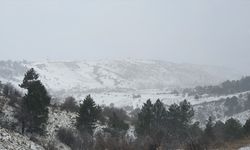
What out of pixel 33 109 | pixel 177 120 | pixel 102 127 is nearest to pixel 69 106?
pixel 102 127

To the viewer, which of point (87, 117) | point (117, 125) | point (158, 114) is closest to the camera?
point (87, 117)

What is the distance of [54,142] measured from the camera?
52.8 metres

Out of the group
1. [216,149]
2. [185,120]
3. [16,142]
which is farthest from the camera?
[185,120]


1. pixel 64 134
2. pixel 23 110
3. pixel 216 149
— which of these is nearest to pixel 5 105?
pixel 23 110

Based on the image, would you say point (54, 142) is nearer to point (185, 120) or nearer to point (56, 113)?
point (56, 113)

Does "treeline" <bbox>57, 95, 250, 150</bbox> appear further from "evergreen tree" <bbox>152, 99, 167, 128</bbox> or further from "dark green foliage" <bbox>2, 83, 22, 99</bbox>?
"dark green foliage" <bbox>2, 83, 22, 99</bbox>

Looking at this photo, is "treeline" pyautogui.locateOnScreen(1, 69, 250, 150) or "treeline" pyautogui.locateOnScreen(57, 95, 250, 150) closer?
"treeline" pyautogui.locateOnScreen(1, 69, 250, 150)

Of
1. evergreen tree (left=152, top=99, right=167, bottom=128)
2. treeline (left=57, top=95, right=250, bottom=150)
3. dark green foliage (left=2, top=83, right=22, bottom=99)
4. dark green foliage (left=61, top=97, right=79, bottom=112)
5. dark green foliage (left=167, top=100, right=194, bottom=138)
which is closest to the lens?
treeline (left=57, top=95, right=250, bottom=150)

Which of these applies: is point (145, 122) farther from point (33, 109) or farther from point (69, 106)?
point (33, 109)

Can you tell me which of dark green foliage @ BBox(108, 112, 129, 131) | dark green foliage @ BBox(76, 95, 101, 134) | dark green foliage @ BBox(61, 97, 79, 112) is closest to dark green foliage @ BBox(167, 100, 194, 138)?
dark green foliage @ BBox(108, 112, 129, 131)

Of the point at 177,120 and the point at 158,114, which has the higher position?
the point at 158,114

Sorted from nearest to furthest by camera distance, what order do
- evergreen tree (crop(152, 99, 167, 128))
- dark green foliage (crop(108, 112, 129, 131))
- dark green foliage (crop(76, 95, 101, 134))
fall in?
dark green foliage (crop(76, 95, 101, 134)) < dark green foliage (crop(108, 112, 129, 131)) < evergreen tree (crop(152, 99, 167, 128))

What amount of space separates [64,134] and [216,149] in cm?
2995

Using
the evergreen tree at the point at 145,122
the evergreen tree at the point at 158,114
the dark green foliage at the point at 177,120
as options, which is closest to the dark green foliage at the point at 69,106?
the evergreen tree at the point at 145,122
